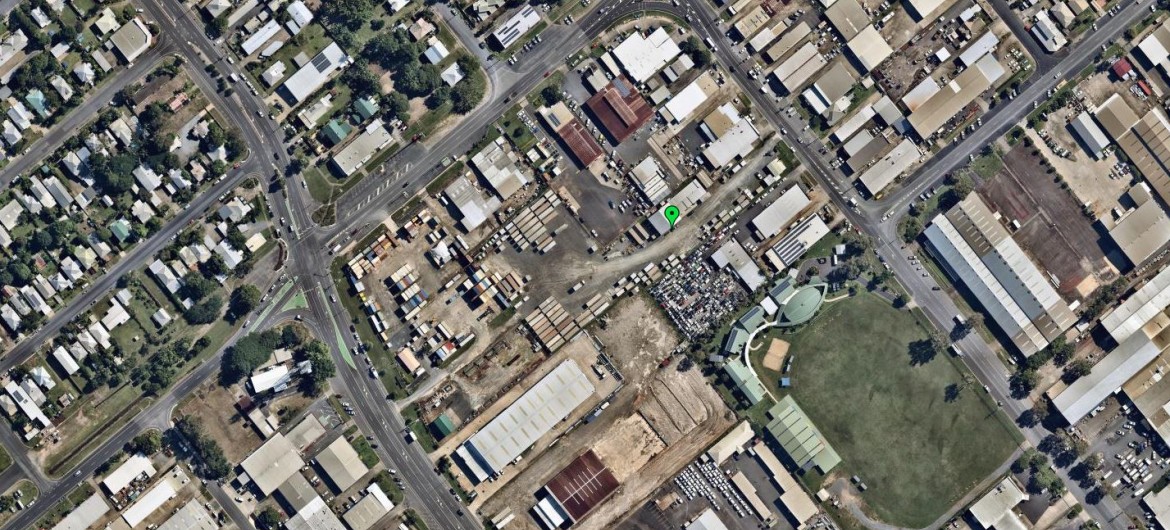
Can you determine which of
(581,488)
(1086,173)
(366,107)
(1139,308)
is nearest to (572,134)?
(366,107)

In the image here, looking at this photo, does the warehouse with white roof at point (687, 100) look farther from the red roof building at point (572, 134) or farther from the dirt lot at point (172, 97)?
the dirt lot at point (172, 97)

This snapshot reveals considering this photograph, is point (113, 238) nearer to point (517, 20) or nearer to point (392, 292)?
point (392, 292)

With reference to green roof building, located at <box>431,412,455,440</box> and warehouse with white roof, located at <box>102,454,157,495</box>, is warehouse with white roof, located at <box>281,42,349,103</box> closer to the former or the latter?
green roof building, located at <box>431,412,455,440</box>

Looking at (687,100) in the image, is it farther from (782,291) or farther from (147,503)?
(147,503)

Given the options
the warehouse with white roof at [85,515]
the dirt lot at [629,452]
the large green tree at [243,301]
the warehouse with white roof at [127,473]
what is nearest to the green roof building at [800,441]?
the dirt lot at [629,452]

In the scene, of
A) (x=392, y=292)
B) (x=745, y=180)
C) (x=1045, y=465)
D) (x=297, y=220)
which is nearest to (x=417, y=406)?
(x=392, y=292)

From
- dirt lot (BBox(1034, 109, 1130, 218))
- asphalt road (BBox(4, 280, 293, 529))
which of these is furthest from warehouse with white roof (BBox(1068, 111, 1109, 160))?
asphalt road (BBox(4, 280, 293, 529))
